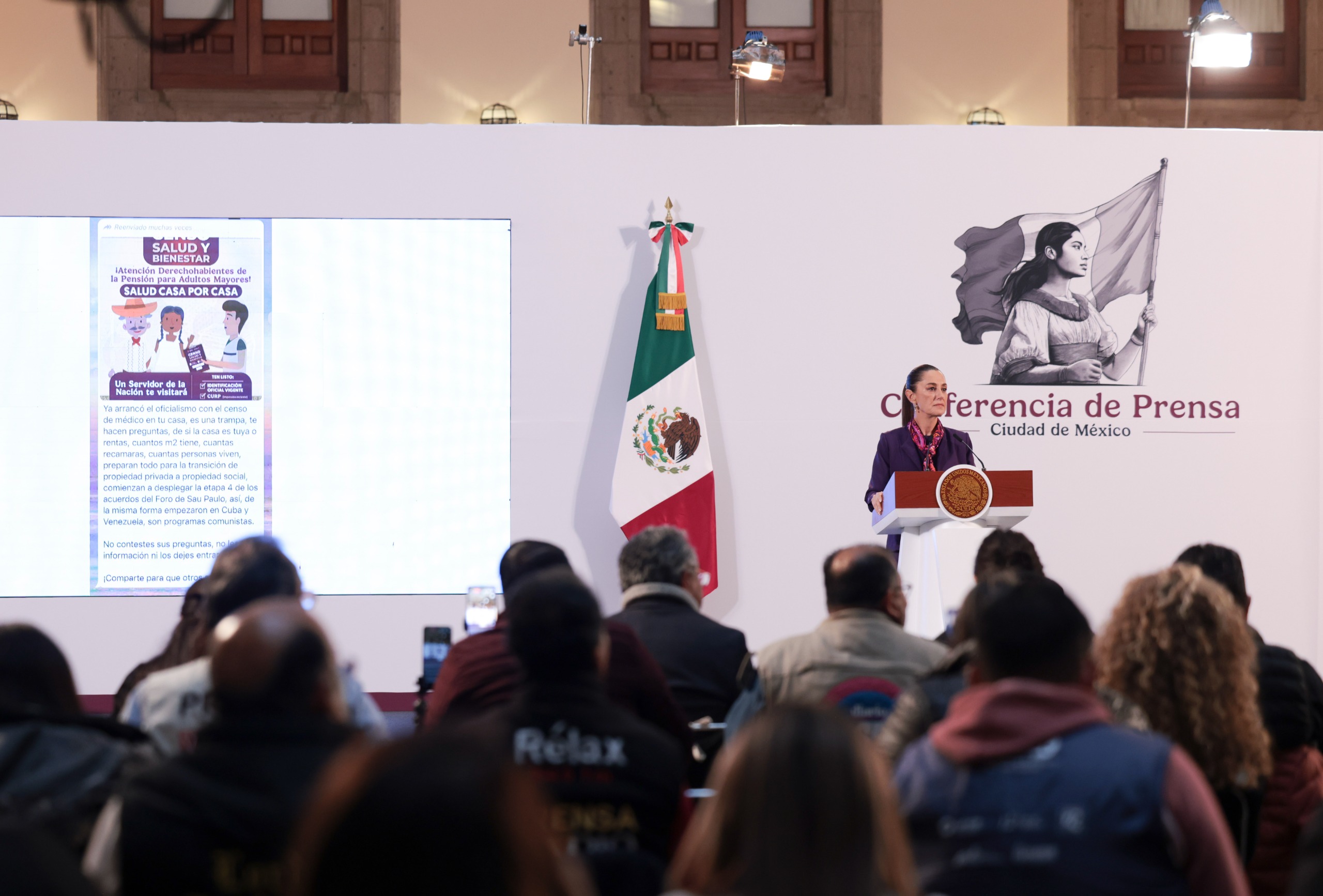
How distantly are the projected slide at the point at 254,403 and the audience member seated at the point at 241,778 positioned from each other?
5089 millimetres

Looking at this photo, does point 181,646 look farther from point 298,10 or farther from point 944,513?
point 298,10

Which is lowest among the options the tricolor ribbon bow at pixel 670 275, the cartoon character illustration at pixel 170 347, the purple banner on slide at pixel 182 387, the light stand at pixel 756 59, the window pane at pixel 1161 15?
the purple banner on slide at pixel 182 387

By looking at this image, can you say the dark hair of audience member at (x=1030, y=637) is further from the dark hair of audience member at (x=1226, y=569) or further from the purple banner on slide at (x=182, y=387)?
the purple banner on slide at (x=182, y=387)

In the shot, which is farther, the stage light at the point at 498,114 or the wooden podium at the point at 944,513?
the stage light at the point at 498,114

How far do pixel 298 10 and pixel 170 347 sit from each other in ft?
14.2

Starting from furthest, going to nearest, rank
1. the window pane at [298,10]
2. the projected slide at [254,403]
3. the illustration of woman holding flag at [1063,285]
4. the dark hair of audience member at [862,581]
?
the window pane at [298,10]
the illustration of woman holding flag at [1063,285]
the projected slide at [254,403]
the dark hair of audience member at [862,581]

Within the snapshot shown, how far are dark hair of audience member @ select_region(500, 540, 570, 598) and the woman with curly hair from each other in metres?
1.39

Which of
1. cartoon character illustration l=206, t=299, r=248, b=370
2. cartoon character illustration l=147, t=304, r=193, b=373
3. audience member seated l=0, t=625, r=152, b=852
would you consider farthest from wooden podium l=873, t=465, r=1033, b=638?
cartoon character illustration l=147, t=304, r=193, b=373

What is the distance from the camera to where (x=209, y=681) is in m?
2.38

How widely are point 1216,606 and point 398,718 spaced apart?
13.6ft

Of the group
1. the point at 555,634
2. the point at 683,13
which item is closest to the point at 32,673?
the point at 555,634

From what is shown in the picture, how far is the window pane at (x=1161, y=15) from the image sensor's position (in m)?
Result: 10.4

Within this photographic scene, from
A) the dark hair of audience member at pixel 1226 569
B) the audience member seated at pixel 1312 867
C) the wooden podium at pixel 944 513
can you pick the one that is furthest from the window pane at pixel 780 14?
the audience member seated at pixel 1312 867

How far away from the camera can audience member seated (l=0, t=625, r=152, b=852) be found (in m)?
2.04
